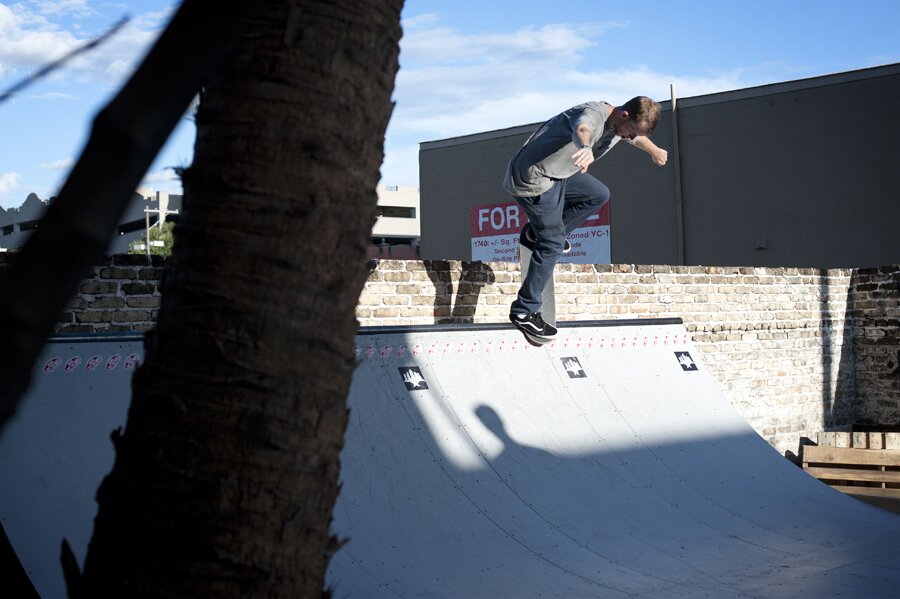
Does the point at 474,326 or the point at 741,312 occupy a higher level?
the point at 741,312

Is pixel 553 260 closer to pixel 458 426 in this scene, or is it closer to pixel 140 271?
pixel 458 426

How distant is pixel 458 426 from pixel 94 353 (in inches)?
83.5

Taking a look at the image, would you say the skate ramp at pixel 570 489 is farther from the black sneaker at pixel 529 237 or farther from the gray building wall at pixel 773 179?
the gray building wall at pixel 773 179

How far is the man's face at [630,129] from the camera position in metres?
6.01

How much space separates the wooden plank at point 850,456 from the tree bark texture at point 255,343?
8478 millimetres

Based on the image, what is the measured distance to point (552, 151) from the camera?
599 cm

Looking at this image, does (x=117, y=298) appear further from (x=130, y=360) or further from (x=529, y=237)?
(x=529, y=237)

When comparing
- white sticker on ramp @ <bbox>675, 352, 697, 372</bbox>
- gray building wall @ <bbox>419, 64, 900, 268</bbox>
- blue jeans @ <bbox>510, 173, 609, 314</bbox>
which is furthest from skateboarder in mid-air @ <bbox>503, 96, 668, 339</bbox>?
gray building wall @ <bbox>419, 64, 900, 268</bbox>

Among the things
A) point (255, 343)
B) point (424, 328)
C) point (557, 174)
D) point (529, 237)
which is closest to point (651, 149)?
point (557, 174)

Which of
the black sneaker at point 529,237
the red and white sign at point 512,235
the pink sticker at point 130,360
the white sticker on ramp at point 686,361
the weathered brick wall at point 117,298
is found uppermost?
the red and white sign at point 512,235

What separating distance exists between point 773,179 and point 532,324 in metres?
14.3

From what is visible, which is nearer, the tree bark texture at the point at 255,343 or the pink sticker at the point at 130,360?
the tree bark texture at the point at 255,343

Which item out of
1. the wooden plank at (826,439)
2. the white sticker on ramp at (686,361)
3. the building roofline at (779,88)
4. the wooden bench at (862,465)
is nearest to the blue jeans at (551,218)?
the white sticker on ramp at (686,361)

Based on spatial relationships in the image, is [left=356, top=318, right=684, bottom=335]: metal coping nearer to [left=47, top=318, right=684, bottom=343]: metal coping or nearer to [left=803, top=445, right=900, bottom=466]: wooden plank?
[left=47, top=318, right=684, bottom=343]: metal coping
